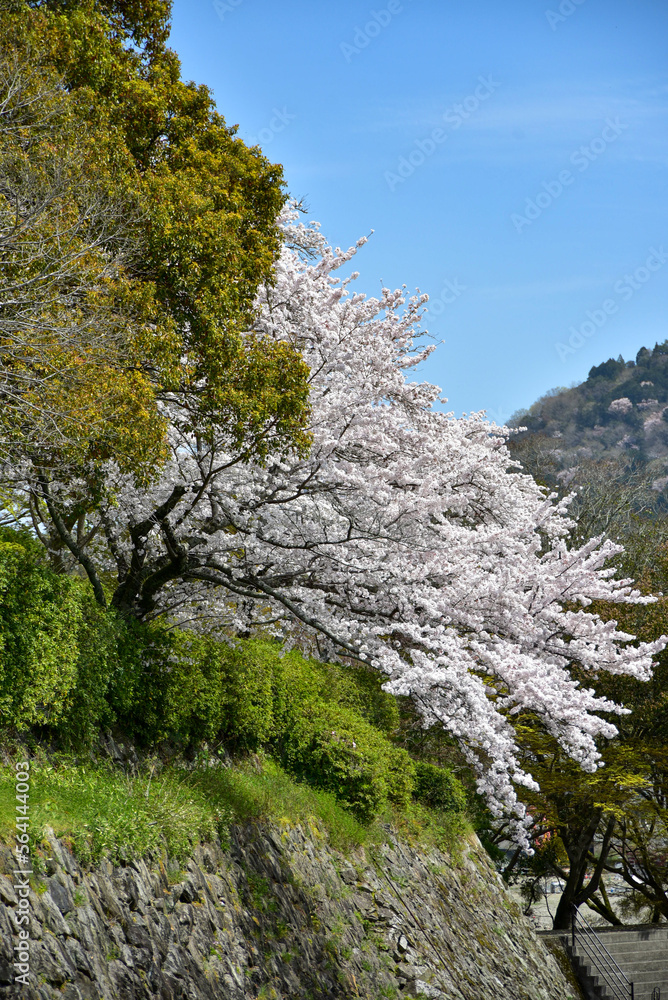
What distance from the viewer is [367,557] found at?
30.8 ft

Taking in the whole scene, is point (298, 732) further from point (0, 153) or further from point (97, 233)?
point (0, 153)

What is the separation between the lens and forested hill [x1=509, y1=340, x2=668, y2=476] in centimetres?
8131

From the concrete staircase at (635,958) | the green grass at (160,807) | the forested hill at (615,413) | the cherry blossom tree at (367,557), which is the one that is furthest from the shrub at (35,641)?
the forested hill at (615,413)

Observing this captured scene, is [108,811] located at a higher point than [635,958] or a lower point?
higher

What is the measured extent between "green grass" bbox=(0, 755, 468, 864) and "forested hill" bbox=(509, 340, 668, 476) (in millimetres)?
67431

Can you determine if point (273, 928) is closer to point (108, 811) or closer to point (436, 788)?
point (108, 811)

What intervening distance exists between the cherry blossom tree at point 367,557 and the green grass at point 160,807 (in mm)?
2034

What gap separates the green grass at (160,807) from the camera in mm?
6242

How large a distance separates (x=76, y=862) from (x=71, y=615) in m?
2.20

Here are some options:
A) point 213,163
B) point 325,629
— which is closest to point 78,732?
point 325,629

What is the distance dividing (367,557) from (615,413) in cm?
8357

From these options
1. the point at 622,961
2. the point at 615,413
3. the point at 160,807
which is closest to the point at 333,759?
the point at 160,807

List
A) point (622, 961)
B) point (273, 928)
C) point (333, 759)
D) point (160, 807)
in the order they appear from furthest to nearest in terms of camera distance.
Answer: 1. point (622, 961)
2. point (333, 759)
3. point (273, 928)
4. point (160, 807)

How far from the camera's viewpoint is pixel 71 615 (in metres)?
7.40
